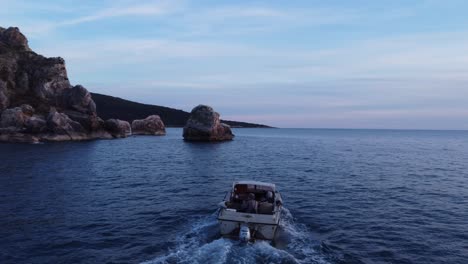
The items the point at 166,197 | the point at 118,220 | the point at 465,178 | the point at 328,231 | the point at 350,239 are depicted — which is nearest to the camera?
the point at 350,239

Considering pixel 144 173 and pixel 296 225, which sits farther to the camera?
pixel 144 173

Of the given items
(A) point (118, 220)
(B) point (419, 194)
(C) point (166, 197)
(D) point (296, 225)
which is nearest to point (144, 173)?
(C) point (166, 197)

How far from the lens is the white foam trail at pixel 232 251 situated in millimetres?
18219

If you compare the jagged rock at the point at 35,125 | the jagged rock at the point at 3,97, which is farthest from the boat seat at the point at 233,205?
the jagged rock at the point at 3,97

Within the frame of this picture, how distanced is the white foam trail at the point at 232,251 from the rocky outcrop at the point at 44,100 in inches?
3096

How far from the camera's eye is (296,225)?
2538 centimetres

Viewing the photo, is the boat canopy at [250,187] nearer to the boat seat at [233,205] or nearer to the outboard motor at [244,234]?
the boat seat at [233,205]

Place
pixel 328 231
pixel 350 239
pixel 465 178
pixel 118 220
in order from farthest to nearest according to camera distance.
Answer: pixel 465 178
pixel 118 220
pixel 328 231
pixel 350 239

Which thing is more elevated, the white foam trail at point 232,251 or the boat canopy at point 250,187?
the boat canopy at point 250,187

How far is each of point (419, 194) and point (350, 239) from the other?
16457mm

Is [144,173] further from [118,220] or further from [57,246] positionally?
[57,246]

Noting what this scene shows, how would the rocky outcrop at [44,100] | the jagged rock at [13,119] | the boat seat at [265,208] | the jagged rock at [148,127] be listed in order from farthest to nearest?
the jagged rock at [148,127] < the rocky outcrop at [44,100] < the jagged rock at [13,119] < the boat seat at [265,208]

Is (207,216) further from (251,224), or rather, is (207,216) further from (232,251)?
(232,251)

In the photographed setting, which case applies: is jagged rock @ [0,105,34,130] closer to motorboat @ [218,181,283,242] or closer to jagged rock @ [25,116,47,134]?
jagged rock @ [25,116,47,134]
